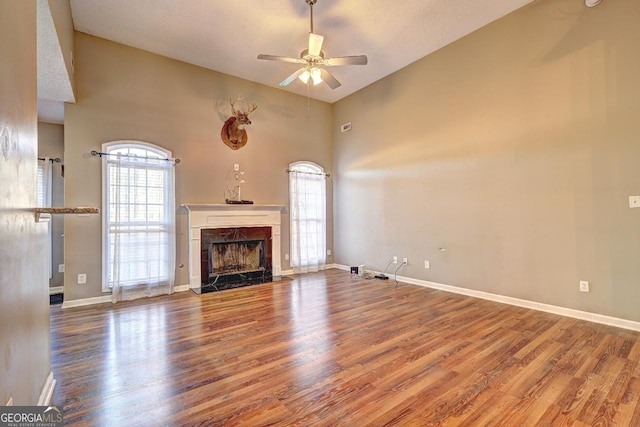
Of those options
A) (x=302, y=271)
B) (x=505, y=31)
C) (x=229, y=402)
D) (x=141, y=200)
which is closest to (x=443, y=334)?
(x=229, y=402)

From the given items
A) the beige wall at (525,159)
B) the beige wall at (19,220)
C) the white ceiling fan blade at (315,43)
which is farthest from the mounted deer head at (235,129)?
the beige wall at (19,220)

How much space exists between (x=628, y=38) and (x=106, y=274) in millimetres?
6968

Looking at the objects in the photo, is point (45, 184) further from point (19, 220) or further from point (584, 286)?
point (584, 286)

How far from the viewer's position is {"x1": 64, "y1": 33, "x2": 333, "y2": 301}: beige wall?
404cm

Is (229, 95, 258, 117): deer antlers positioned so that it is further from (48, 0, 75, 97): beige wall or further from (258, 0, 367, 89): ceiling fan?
(48, 0, 75, 97): beige wall

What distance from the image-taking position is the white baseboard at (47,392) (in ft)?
5.93

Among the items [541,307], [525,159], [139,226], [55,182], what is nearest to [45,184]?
[55,182]

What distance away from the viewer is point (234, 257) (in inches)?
212

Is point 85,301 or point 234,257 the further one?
point 234,257

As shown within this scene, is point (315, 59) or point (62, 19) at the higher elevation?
point (62, 19)

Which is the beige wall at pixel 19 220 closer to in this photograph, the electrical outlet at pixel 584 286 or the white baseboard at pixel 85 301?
the white baseboard at pixel 85 301

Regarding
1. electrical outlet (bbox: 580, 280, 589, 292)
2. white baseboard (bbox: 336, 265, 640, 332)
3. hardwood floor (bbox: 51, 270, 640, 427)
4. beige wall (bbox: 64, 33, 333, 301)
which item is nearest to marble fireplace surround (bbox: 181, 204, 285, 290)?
beige wall (bbox: 64, 33, 333, 301)

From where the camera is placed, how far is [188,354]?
8.48 ft

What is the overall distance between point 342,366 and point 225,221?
352 centimetres
